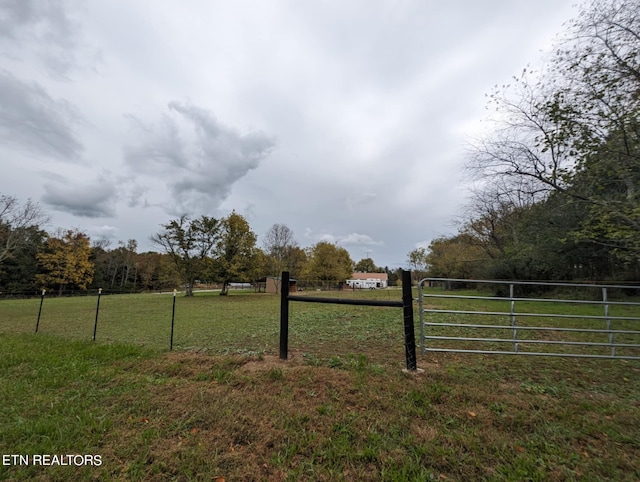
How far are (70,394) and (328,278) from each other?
129ft

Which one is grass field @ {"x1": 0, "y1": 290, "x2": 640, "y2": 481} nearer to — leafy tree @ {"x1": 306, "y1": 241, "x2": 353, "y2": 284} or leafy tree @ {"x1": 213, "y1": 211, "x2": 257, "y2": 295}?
leafy tree @ {"x1": 213, "y1": 211, "x2": 257, "y2": 295}

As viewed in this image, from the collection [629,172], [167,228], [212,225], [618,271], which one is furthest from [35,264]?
[618,271]

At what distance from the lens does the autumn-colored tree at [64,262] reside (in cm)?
3366

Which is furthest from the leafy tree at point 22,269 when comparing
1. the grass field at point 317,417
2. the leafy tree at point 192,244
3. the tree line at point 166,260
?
the grass field at point 317,417

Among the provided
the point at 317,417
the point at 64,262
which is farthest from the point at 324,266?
the point at 317,417

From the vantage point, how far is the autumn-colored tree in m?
33.7

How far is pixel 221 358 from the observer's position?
172 inches

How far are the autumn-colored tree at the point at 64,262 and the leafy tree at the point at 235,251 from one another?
25429 millimetres

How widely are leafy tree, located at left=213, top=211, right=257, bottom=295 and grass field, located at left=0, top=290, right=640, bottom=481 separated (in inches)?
786

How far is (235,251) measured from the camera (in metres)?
25.1

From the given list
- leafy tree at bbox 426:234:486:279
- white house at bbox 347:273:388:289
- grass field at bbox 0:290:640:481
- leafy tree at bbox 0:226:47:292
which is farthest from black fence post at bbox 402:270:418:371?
white house at bbox 347:273:388:289

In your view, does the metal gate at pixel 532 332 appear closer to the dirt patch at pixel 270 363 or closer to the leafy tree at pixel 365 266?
the dirt patch at pixel 270 363

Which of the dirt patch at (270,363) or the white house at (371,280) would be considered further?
the white house at (371,280)

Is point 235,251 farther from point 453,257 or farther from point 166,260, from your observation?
point 453,257
